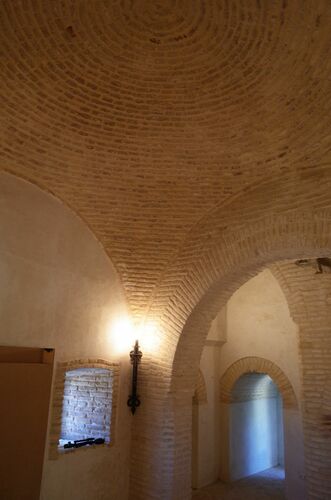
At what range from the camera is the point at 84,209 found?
5.79m

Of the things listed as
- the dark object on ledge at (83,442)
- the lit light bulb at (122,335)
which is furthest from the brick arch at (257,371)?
the dark object on ledge at (83,442)

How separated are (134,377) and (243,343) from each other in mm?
4140

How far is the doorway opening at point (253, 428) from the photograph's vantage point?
9.55 metres

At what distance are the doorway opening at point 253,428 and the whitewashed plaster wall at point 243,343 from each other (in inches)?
14.7

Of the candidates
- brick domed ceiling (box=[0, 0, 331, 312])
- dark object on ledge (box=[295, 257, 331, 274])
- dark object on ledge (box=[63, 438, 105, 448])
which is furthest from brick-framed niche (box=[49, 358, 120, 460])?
dark object on ledge (box=[295, 257, 331, 274])

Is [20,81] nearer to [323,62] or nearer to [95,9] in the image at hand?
[95,9]

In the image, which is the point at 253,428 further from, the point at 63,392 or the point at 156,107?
the point at 156,107

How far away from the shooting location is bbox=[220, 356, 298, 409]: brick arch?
8.31 meters

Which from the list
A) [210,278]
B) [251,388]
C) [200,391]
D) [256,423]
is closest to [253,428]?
[256,423]

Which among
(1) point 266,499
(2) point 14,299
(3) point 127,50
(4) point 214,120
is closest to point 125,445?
Result: (2) point 14,299

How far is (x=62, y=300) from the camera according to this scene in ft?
17.8

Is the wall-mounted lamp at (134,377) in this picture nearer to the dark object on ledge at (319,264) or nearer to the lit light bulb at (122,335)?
the lit light bulb at (122,335)

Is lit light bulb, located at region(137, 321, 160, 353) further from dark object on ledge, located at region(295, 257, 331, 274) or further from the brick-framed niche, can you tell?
dark object on ledge, located at region(295, 257, 331, 274)

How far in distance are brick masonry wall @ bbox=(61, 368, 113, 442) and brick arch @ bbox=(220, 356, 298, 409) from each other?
412 cm
